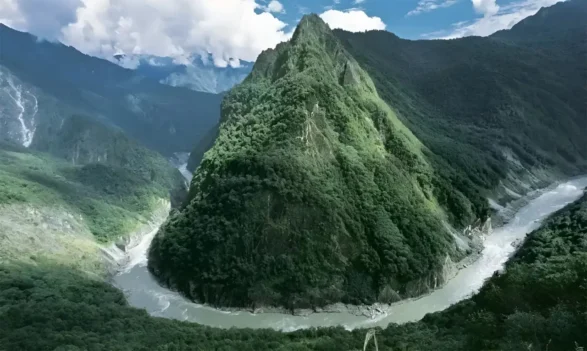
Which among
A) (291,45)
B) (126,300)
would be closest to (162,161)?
(291,45)

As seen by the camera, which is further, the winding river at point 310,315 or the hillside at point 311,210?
the hillside at point 311,210

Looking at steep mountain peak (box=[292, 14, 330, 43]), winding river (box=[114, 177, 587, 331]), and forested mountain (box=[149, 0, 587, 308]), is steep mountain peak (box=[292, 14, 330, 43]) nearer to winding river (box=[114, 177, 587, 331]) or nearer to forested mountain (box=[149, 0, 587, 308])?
forested mountain (box=[149, 0, 587, 308])

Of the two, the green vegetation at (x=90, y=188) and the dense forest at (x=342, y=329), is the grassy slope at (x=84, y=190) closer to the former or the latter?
the green vegetation at (x=90, y=188)

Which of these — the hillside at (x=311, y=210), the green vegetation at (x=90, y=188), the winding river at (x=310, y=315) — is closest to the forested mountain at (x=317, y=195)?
the hillside at (x=311, y=210)

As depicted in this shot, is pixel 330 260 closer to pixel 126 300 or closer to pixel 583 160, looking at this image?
pixel 126 300

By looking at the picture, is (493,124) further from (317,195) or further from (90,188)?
(90,188)

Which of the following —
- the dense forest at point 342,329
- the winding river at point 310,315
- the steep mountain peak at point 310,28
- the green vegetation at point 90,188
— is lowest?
the winding river at point 310,315
